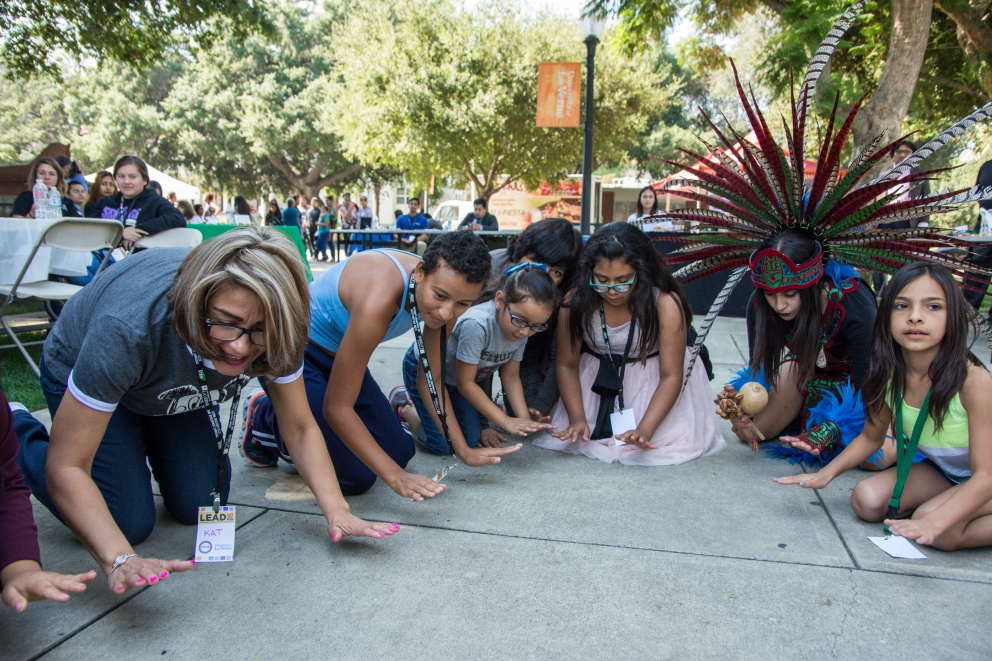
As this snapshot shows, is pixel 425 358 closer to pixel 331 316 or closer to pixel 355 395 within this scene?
pixel 355 395

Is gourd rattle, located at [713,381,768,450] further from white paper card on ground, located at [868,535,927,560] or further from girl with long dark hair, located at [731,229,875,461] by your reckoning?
white paper card on ground, located at [868,535,927,560]

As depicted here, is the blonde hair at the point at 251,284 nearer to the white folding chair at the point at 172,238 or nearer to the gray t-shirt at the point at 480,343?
the gray t-shirt at the point at 480,343

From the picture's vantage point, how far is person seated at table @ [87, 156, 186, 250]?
5352 mm

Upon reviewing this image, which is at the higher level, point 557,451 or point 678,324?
point 678,324

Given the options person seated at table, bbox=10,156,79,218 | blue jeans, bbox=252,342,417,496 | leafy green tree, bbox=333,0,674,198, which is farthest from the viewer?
leafy green tree, bbox=333,0,674,198

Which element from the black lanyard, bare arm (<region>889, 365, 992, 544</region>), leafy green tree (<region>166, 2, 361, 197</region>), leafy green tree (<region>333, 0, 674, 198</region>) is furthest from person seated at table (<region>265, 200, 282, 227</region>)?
bare arm (<region>889, 365, 992, 544</region>)

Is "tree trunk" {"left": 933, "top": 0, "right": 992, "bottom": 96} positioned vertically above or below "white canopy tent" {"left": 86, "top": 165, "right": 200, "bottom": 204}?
above

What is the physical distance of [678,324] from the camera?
3377 millimetres

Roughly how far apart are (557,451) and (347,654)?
1862mm

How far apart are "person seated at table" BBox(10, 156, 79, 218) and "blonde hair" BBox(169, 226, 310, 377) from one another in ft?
16.9

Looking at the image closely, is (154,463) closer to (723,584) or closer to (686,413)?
(723,584)

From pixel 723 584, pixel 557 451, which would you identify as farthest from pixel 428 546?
pixel 557 451

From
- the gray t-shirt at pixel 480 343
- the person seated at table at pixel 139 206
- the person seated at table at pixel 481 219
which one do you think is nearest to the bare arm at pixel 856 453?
the gray t-shirt at pixel 480 343

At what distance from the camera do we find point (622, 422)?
342 centimetres
